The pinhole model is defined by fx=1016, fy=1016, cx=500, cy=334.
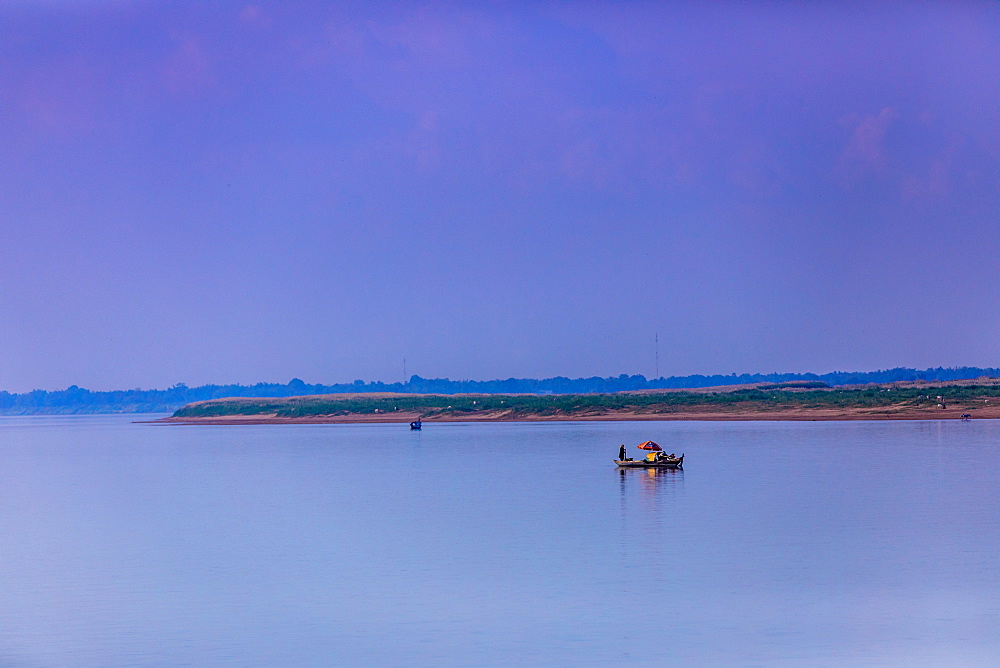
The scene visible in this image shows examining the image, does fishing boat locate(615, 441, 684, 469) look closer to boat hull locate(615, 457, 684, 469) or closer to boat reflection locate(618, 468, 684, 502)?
boat hull locate(615, 457, 684, 469)

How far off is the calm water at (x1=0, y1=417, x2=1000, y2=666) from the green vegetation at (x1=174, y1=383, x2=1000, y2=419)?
191 ft

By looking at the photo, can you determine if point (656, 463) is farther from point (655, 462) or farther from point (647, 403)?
point (647, 403)

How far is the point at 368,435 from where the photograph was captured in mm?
89750

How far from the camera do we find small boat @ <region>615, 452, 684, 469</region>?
4607 centimetres

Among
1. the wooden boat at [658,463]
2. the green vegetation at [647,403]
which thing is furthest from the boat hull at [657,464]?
the green vegetation at [647,403]

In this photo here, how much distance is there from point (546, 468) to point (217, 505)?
16.3 metres

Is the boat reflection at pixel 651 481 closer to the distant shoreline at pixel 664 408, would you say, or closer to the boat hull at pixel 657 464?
the boat hull at pixel 657 464

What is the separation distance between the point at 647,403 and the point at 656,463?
228ft

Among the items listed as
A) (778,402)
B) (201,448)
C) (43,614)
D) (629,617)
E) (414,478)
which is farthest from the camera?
(778,402)

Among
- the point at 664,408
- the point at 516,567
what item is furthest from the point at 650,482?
the point at 664,408

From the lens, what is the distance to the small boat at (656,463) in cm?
4607

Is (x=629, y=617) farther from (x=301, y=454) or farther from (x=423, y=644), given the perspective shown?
(x=301, y=454)

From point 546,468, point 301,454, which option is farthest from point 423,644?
point 301,454

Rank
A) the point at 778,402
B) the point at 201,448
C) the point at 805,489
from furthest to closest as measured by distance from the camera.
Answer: the point at 778,402, the point at 201,448, the point at 805,489
